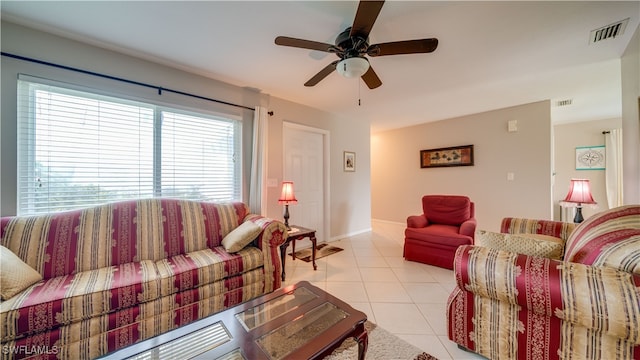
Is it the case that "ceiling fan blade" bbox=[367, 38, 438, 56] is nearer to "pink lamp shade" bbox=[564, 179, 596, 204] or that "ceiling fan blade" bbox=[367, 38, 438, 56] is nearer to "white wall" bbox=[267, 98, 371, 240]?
"white wall" bbox=[267, 98, 371, 240]

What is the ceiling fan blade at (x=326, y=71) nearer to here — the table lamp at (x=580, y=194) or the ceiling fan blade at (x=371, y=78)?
the ceiling fan blade at (x=371, y=78)

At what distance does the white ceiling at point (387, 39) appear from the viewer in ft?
5.18

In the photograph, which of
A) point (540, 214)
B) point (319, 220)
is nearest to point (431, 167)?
point (540, 214)

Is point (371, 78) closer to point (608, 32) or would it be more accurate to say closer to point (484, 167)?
point (608, 32)

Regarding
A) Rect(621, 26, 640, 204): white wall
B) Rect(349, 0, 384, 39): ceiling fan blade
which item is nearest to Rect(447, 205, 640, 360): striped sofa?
Rect(621, 26, 640, 204): white wall

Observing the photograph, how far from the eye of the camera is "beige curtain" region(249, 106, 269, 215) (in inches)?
114

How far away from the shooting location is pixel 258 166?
291 centimetres

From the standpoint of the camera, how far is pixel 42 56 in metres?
1.80

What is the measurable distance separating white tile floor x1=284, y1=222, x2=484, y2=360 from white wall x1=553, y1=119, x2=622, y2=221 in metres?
4.08

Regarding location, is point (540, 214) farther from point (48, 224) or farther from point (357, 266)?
point (48, 224)

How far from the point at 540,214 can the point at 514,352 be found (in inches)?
128

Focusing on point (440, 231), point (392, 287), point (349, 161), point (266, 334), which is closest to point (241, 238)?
point (266, 334)

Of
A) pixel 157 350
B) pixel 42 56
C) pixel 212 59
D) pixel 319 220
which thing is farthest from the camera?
pixel 319 220

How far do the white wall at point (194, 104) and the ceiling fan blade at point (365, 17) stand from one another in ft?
6.39
